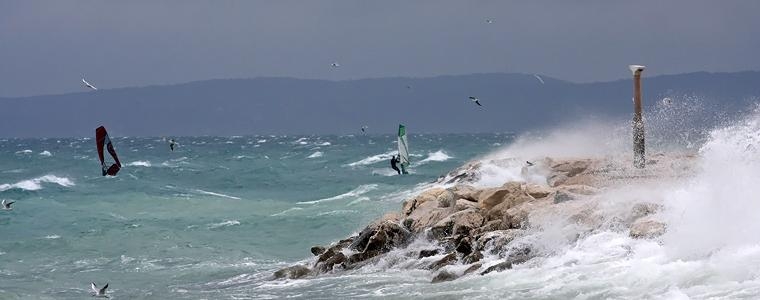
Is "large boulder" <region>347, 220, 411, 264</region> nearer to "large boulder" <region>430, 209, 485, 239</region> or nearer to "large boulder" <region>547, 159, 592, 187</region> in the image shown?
"large boulder" <region>430, 209, 485, 239</region>

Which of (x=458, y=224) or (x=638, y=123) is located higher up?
(x=638, y=123)

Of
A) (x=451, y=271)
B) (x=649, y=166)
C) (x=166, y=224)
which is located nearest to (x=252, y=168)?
(x=166, y=224)

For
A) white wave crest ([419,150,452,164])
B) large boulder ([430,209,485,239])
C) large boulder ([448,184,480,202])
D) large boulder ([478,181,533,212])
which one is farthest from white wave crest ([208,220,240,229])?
white wave crest ([419,150,452,164])

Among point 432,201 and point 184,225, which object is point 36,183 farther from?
point 432,201

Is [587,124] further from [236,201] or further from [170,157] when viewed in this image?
[170,157]

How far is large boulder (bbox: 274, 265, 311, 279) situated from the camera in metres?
24.4

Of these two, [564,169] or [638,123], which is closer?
[638,123]

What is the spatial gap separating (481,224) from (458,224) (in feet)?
1.32

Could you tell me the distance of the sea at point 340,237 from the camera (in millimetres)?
18812

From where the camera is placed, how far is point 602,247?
20.5 meters

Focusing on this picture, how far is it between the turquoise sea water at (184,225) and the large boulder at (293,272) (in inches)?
15.5

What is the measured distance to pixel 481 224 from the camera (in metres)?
24.3

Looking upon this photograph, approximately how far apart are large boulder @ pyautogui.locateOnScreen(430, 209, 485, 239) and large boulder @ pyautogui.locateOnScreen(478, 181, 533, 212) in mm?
455

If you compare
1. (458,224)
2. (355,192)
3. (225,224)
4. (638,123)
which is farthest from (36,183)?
(458,224)
